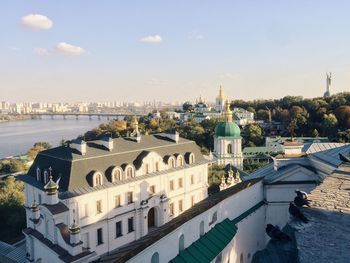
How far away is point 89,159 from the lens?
1911cm

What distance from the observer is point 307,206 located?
644cm

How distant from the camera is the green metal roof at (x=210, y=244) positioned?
9867mm

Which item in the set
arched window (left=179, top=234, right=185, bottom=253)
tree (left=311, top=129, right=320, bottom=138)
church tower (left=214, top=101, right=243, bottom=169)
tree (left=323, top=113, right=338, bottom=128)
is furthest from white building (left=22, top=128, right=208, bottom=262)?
tree (left=323, top=113, right=338, bottom=128)

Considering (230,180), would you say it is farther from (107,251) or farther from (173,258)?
(173,258)

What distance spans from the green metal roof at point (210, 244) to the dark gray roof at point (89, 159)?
29.6ft

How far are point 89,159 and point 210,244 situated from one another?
1045 cm

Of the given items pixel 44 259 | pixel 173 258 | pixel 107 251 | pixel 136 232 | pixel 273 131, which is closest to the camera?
pixel 173 258

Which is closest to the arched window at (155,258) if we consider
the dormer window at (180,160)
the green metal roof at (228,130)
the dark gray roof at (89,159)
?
the dark gray roof at (89,159)

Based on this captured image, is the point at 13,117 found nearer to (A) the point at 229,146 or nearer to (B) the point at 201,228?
(A) the point at 229,146

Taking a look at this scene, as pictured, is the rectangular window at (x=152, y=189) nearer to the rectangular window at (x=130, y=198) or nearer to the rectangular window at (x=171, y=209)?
the rectangular window at (x=130, y=198)

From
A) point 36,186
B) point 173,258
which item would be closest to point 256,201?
point 173,258

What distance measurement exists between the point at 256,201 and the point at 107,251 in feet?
31.3

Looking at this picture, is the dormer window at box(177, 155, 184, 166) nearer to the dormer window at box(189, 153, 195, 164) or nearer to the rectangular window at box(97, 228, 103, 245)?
the dormer window at box(189, 153, 195, 164)

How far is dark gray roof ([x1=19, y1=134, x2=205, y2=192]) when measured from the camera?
18.1 metres
